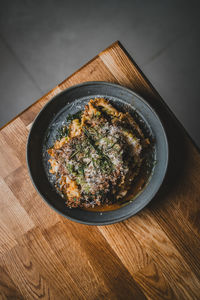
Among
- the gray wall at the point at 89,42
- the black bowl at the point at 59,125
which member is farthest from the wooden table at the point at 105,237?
the gray wall at the point at 89,42

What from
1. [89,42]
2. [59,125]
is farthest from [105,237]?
[89,42]

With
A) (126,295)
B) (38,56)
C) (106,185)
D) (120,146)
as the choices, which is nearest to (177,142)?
(120,146)

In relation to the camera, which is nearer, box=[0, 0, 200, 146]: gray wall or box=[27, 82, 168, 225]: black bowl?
box=[27, 82, 168, 225]: black bowl

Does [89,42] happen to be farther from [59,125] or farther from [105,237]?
[105,237]

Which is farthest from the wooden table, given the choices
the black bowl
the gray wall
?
the gray wall

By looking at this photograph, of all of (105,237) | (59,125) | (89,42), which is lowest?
(105,237)

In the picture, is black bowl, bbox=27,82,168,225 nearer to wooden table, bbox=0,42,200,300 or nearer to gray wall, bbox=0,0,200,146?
wooden table, bbox=0,42,200,300

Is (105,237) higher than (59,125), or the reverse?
(59,125)
